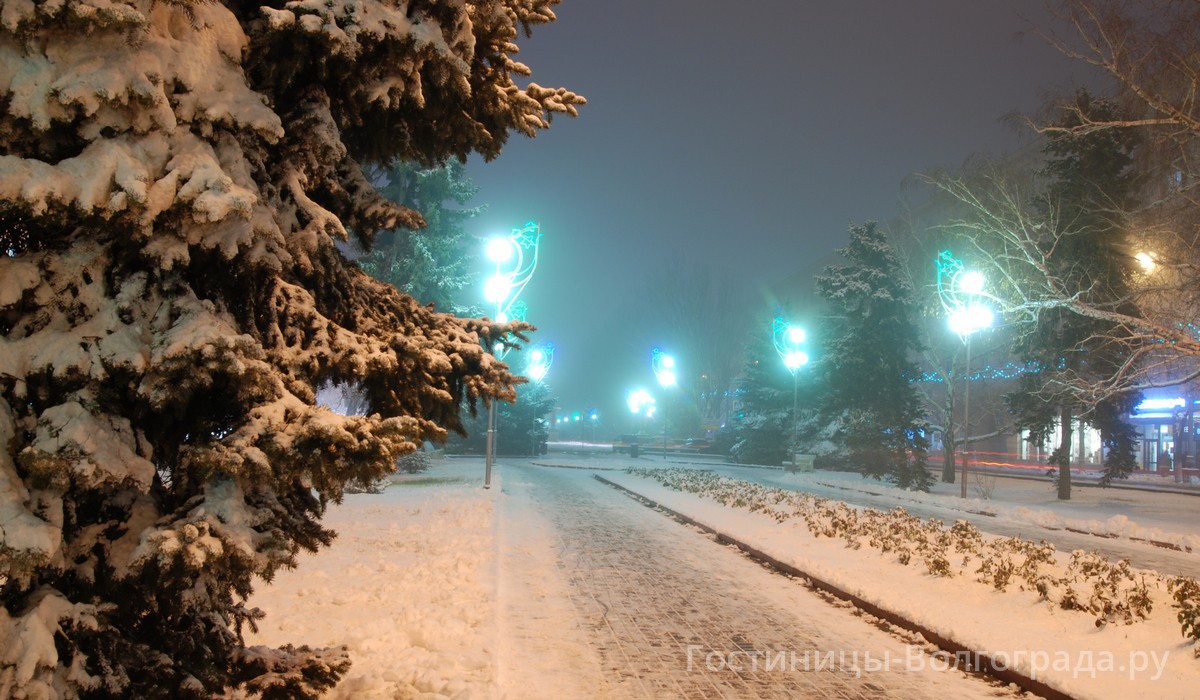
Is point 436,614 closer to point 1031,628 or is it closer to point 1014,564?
point 1031,628

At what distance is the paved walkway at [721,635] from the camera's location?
5.91 m

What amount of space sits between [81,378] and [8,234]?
35.3 inches

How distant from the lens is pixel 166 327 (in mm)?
3598

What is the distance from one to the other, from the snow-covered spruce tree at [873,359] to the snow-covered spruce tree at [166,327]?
29729 millimetres

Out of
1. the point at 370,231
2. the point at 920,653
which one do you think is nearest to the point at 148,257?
the point at 370,231

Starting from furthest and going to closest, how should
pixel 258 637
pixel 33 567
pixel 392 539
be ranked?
1. pixel 392 539
2. pixel 258 637
3. pixel 33 567

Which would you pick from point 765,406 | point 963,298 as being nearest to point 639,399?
point 765,406

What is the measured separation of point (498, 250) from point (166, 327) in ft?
62.5

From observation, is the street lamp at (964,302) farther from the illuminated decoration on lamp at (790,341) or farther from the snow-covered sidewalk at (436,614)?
the snow-covered sidewalk at (436,614)

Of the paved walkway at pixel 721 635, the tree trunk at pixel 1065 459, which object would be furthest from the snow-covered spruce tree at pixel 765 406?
the paved walkway at pixel 721 635

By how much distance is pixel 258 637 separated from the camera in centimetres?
614

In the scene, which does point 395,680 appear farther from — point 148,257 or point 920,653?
point 920,653

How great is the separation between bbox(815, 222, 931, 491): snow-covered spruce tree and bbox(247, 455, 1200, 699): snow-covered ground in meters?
20.1

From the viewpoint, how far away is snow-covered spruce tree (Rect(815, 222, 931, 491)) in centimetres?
3155
